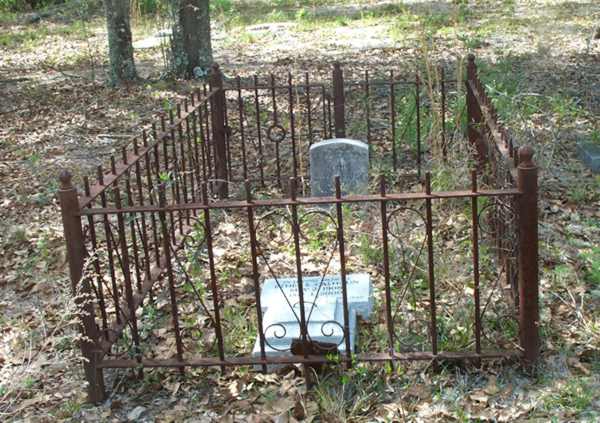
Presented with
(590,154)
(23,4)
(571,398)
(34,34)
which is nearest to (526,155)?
(571,398)

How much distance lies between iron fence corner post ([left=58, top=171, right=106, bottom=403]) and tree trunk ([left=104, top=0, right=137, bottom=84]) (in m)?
7.69

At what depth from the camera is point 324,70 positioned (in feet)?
38.1

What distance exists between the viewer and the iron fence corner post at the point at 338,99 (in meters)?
6.88

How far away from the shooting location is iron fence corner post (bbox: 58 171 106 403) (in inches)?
150

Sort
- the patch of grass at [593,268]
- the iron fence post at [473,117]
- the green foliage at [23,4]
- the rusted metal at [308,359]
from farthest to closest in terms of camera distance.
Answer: the green foliage at [23,4]
the iron fence post at [473,117]
the patch of grass at [593,268]
the rusted metal at [308,359]

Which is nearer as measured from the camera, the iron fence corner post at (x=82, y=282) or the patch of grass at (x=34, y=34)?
the iron fence corner post at (x=82, y=282)

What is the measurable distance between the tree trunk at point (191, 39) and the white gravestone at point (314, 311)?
708 centimetres

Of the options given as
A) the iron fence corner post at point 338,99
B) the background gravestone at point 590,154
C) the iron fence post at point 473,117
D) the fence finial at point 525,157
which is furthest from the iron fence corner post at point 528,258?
the iron fence corner post at point 338,99

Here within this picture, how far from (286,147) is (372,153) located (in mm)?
994

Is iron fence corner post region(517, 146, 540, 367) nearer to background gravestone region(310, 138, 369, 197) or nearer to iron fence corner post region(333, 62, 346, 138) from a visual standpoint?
background gravestone region(310, 138, 369, 197)

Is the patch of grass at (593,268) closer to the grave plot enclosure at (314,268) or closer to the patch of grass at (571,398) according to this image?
the grave plot enclosure at (314,268)

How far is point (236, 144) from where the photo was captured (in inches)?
329

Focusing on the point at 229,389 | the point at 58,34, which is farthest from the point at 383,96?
the point at 58,34

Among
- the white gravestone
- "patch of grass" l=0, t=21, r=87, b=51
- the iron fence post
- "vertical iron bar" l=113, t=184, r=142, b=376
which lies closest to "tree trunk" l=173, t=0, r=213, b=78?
the iron fence post
